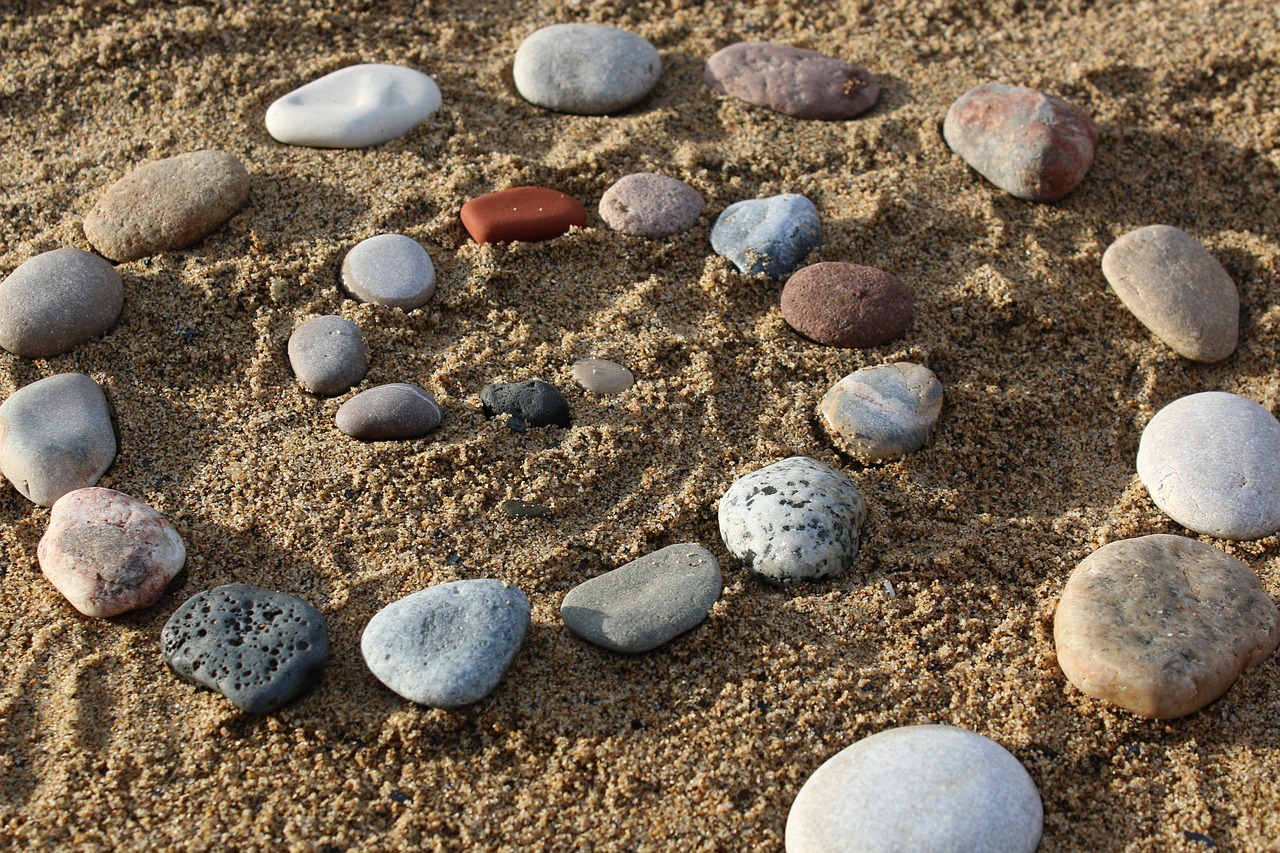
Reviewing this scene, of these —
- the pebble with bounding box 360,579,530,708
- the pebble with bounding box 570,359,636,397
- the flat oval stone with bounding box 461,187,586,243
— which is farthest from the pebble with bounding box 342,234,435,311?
the pebble with bounding box 360,579,530,708

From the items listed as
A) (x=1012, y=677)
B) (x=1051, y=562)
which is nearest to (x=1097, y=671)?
(x=1012, y=677)

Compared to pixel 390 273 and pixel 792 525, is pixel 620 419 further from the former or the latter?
pixel 390 273

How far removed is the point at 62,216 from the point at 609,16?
1.76 meters

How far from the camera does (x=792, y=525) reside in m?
2.12

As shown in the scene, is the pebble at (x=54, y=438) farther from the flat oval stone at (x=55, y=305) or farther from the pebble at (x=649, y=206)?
the pebble at (x=649, y=206)

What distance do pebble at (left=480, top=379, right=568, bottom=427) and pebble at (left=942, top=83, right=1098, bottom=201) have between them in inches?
56.9

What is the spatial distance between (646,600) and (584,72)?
1.76 metres

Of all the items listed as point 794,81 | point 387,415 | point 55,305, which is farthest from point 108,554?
point 794,81

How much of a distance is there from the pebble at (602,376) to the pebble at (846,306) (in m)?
0.45

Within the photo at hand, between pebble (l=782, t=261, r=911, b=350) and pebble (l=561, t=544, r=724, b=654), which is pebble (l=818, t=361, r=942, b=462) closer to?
pebble (l=782, t=261, r=911, b=350)

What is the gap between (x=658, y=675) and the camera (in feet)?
6.57

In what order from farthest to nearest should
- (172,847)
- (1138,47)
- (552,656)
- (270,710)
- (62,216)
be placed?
(1138,47) → (62,216) → (552,656) → (270,710) → (172,847)

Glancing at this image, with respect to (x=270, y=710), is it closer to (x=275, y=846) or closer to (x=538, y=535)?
(x=275, y=846)

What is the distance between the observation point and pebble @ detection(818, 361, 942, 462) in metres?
2.36
